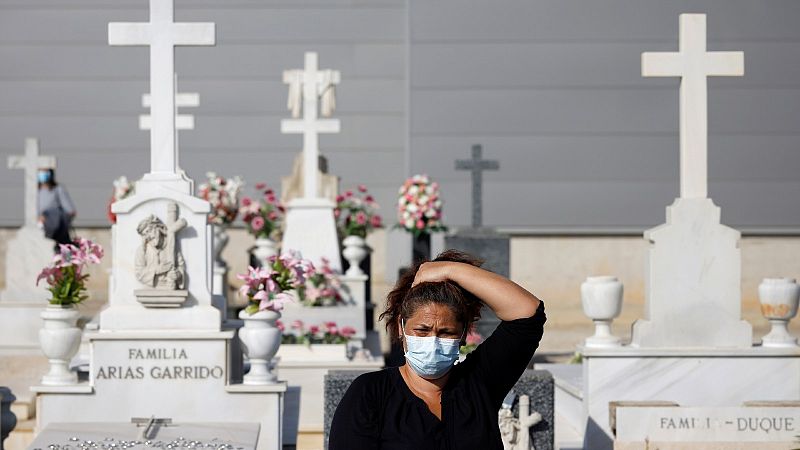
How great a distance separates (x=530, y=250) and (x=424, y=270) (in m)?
16.1

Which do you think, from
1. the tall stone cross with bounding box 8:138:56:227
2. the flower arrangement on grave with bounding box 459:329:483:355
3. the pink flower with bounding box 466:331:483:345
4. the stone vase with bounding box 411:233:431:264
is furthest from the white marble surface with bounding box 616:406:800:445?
the tall stone cross with bounding box 8:138:56:227

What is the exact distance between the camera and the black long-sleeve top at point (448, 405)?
164 inches

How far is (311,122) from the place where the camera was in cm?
1552

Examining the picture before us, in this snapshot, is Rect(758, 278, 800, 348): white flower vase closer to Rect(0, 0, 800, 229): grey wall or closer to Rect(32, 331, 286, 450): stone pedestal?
Rect(32, 331, 286, 450): stone pedestal

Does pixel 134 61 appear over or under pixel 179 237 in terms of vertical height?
over

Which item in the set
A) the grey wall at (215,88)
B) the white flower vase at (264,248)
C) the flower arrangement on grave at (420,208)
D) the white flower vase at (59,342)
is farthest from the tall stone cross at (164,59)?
the grey wall at (215,88)

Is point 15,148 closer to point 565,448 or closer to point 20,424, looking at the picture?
point 20,424

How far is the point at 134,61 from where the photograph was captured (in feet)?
67.5

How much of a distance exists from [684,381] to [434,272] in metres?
6.00

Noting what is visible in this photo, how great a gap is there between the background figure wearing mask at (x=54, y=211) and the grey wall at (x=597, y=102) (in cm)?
518

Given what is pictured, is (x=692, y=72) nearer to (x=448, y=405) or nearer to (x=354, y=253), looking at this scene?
(x=354, y=253)

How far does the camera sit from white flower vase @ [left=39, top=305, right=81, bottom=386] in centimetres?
920

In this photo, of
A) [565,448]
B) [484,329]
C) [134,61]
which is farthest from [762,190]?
[565,448]

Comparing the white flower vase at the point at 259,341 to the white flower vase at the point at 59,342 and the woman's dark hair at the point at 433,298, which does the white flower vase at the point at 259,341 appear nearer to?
the white flower vase at the point at 59,342
